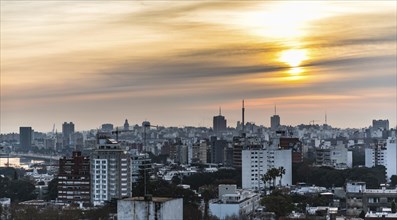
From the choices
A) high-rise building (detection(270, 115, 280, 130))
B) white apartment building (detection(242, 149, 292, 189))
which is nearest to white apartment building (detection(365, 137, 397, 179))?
white apartment building (detection(242, 149, 292, 189))

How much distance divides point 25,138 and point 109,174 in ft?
206

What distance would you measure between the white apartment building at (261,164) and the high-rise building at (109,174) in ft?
21.4

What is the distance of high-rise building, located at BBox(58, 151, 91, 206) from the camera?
78.2 ft

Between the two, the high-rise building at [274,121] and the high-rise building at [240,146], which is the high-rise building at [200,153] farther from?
the high-rise building at [274,121]

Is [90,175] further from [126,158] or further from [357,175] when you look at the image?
[357,175]

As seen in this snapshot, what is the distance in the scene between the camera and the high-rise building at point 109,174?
23281mm

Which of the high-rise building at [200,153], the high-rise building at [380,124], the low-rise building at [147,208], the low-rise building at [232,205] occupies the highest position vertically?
the high-rise building at [380,124]

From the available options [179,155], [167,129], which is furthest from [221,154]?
[167,129]

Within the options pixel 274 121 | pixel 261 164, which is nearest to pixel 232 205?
pixel 261 164

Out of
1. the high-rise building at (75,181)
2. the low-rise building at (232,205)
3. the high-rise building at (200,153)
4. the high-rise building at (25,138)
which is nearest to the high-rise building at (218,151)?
the high-rise building at (200,153)

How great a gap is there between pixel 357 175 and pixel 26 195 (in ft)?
38.8

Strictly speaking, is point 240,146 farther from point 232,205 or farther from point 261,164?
point 232,205

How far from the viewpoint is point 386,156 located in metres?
33.9

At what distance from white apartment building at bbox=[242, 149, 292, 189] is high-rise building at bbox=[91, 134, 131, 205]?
Answer: 651 cm
